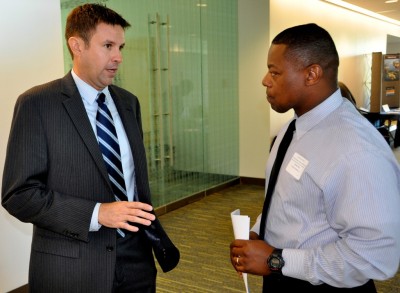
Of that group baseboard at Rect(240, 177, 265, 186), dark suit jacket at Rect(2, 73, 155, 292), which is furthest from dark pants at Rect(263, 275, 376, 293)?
baseboard at Rect(240, 177, 265, 186)

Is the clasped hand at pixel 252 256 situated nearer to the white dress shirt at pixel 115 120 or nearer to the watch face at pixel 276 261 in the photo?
the watch face at pixel 276 261

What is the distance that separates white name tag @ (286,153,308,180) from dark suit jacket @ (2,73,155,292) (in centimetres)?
69

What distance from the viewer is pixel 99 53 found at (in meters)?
1.61

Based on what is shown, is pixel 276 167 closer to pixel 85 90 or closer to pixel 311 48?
pixel 311 48

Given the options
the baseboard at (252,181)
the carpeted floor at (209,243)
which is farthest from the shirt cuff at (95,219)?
the baseboard at (252,181)

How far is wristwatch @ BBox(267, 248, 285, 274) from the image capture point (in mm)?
1246

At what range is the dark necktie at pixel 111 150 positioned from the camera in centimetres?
159

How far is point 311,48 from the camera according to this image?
1.28 meters

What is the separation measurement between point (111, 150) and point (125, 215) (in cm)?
33

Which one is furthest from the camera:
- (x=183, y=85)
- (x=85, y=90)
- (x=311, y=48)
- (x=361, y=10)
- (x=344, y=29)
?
(x=361, y=10)

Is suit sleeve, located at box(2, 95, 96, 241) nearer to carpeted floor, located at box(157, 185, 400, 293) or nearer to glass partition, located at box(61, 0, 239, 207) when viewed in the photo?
carpeted floor, located at box(157, 185, 400, 293)

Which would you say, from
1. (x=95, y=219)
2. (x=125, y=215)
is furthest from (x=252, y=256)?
(x=95, y=219)

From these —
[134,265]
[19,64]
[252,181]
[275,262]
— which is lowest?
[252,181]

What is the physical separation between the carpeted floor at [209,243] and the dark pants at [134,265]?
1.60m
